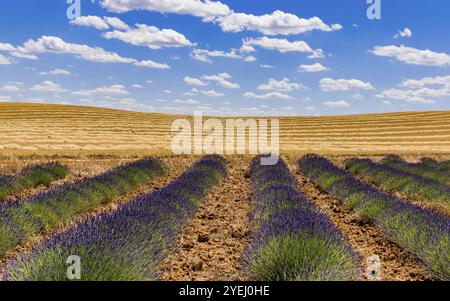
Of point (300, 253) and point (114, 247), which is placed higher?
point (114, 247)

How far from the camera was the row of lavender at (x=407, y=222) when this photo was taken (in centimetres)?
571

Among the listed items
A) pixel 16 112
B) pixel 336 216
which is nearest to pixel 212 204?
pixel 336 216

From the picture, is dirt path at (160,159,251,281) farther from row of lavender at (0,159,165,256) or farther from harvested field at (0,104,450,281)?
row of lavender at (0,159,165,256)

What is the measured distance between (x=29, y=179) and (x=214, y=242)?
7615 millimetres

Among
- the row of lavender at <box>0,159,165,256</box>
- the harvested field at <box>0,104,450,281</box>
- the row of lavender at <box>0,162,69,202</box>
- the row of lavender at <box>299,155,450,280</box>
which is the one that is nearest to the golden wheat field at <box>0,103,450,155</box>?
the harvested field at <box>0,104,450,281</box>

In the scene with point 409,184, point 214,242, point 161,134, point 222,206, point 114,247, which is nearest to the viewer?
point 114,247

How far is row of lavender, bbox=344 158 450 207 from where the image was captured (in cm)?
1111

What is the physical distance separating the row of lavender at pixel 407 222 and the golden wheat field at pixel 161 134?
1849cm

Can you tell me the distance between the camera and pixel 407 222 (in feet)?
23.4

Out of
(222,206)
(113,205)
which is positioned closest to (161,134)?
(113,205)

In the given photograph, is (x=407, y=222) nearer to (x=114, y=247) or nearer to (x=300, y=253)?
(x=300, y=253)

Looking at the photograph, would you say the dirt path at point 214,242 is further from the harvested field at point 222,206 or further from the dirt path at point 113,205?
the dirt path at point 113,205

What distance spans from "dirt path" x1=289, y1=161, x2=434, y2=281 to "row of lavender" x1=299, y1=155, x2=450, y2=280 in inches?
4.4
